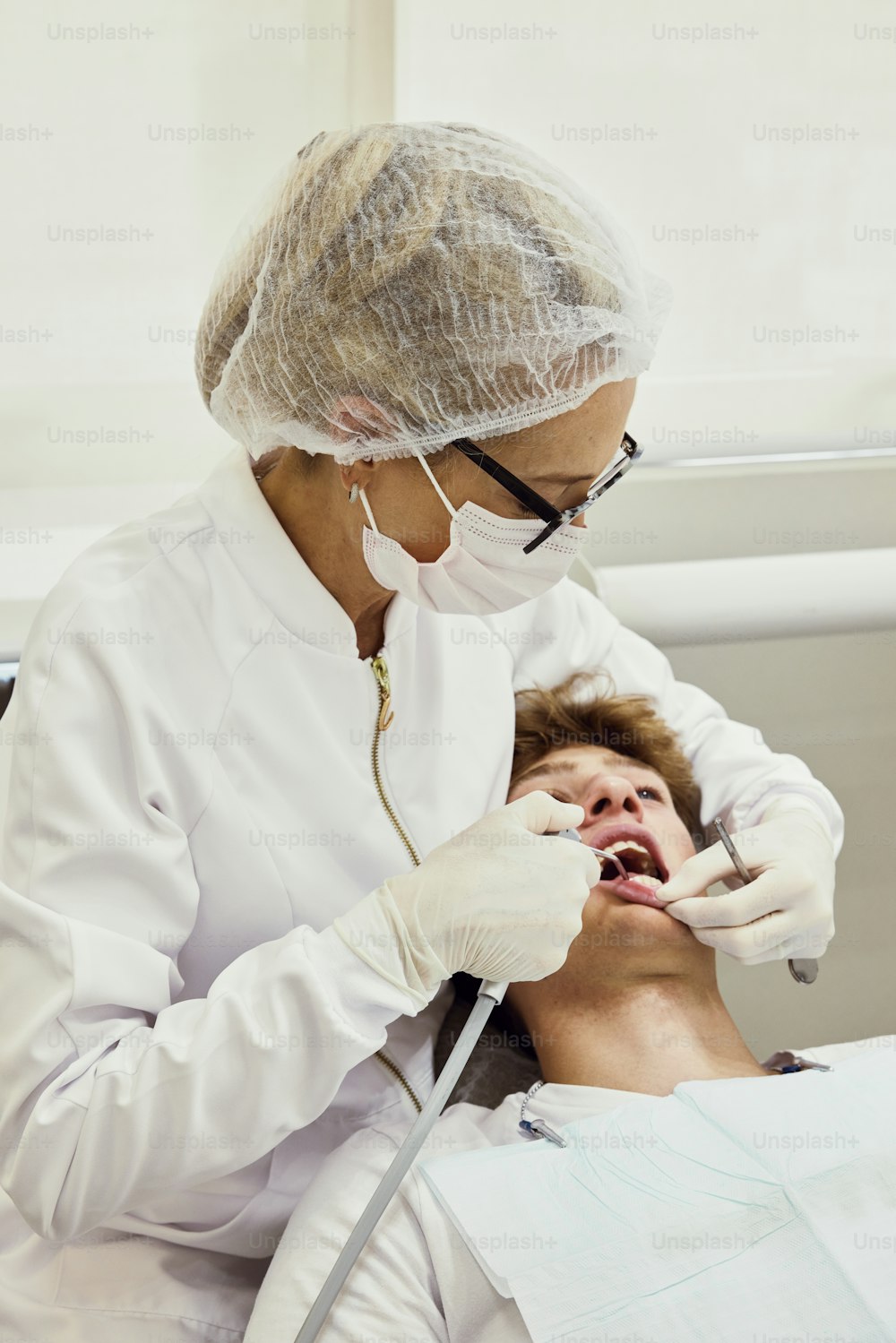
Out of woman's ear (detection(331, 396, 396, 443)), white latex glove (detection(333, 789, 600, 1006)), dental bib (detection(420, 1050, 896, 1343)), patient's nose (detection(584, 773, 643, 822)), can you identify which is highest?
woman's ear (detection(331, 396, 396, 443))

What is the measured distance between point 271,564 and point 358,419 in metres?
0.21

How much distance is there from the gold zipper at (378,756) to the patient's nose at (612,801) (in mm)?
307

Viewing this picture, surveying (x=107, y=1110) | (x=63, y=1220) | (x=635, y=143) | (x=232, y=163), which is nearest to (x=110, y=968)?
(x=107, y=1110)

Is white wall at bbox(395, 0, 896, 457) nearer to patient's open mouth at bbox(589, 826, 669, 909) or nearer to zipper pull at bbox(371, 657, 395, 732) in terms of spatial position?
patient's open mouth at bbox(589, 826, 669, 909)

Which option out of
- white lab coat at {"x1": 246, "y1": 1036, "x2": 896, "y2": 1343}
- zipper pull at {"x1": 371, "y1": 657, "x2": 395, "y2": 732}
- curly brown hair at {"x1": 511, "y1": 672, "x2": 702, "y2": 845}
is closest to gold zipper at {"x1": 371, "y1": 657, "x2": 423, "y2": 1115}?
zipper pull at {"x1": 371, "y1": 657, "x2": 395, "y2": 732}

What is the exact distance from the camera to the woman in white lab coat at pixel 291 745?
1104 mm

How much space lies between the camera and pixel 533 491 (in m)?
1.22

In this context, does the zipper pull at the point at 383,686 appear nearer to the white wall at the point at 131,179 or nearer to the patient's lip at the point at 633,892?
the patient's lip at the point at 633,892

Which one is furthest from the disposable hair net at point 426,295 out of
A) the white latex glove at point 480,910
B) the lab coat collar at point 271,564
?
the white latex glove at point 480,910

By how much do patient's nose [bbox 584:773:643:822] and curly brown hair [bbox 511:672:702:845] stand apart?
0.12m

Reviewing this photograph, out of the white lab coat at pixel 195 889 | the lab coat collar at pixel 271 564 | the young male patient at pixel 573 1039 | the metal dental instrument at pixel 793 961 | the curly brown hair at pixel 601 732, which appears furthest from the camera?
the curly brown hair at pixel 601 732

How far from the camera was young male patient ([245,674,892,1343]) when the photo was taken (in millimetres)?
1198

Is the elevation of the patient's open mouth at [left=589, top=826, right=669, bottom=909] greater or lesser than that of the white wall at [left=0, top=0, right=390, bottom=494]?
lesser

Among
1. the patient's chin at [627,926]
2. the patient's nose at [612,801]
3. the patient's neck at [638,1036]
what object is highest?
the patient's nose at [612,801]
